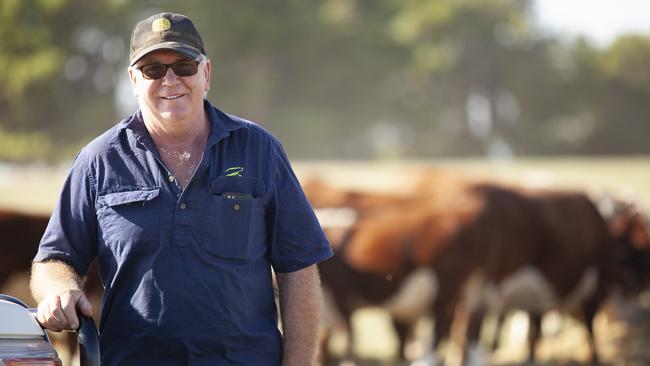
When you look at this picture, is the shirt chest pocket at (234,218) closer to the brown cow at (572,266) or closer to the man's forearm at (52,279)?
the man's forearm at (52,279)

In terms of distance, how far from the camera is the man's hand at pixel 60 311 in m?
3.03

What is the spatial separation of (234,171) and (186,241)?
26cm

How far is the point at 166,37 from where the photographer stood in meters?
3.24

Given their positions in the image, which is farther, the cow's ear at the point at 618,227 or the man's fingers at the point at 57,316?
the cow's ear at the point at 618,227

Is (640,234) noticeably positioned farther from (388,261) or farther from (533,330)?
(388,261)

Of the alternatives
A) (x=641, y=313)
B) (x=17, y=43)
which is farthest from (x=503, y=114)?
(x=641, y=313)

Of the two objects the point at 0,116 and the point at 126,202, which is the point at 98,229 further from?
the point at 0,116

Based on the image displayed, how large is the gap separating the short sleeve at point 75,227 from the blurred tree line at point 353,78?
3682 cm

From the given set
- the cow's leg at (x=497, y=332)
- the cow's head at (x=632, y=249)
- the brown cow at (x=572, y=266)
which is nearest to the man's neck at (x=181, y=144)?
the brown cow at (x=572, y=266)

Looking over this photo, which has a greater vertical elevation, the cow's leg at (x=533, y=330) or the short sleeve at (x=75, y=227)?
the short sleeve at (x=75, y=227)

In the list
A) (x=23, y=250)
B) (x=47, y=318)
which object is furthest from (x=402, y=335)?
(x=47, y=318)

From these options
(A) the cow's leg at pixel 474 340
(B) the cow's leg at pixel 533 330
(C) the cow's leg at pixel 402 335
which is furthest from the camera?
(B) the cow's leg at pixel 533 330

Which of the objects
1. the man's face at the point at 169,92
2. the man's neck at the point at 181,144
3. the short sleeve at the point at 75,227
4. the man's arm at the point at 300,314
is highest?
the man's face at the point at 169,92

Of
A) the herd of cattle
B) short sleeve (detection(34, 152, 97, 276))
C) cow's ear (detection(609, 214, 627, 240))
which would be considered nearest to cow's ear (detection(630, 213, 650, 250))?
cow's ear (detection(609, 214, 627, 240))
